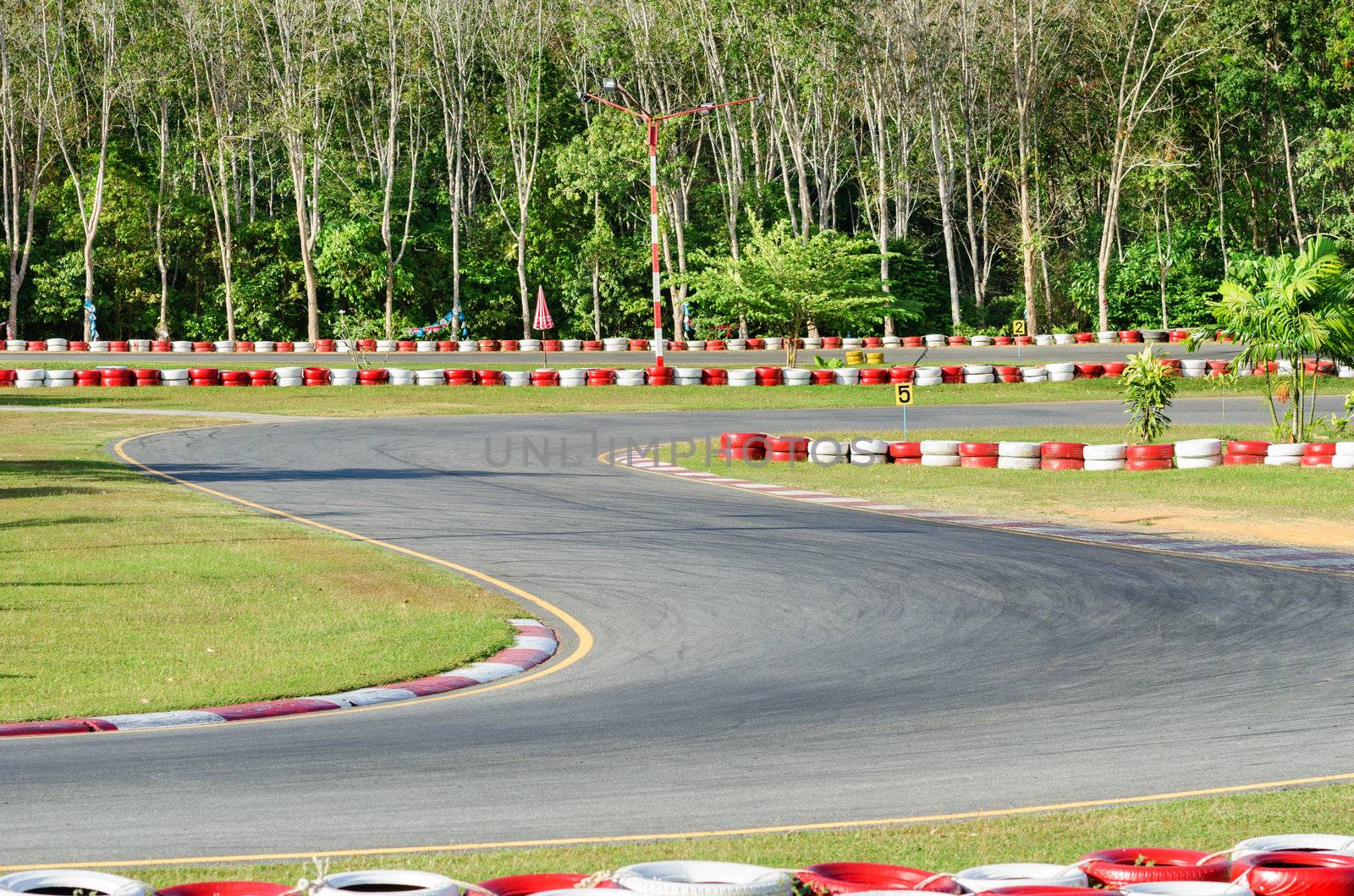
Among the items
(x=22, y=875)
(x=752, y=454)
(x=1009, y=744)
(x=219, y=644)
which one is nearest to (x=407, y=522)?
(x=219, y=644)

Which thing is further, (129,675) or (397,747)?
(129,675)

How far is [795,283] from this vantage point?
1934 inches

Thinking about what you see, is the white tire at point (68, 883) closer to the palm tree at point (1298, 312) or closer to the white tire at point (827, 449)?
the white tire at point (827, 449)

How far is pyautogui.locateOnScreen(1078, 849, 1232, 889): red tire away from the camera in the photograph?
229 inches

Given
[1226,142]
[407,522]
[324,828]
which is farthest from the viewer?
[1226,142]

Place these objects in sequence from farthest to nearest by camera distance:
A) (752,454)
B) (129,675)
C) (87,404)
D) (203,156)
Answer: (203,156)
(87,404)
(752,454)
(129,675)

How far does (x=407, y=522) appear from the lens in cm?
1959

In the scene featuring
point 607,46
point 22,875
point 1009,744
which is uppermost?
point 607,46

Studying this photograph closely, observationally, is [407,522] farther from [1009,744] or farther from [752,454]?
[1009,744]

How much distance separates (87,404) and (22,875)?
36004 millimetres

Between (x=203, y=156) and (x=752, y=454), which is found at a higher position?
(x=203, y=156)

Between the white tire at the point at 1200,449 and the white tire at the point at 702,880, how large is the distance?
2125 centimetres

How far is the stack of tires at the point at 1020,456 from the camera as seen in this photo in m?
25.8

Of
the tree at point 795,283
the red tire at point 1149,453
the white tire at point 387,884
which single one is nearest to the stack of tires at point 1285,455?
the red tire at point 1149,453
